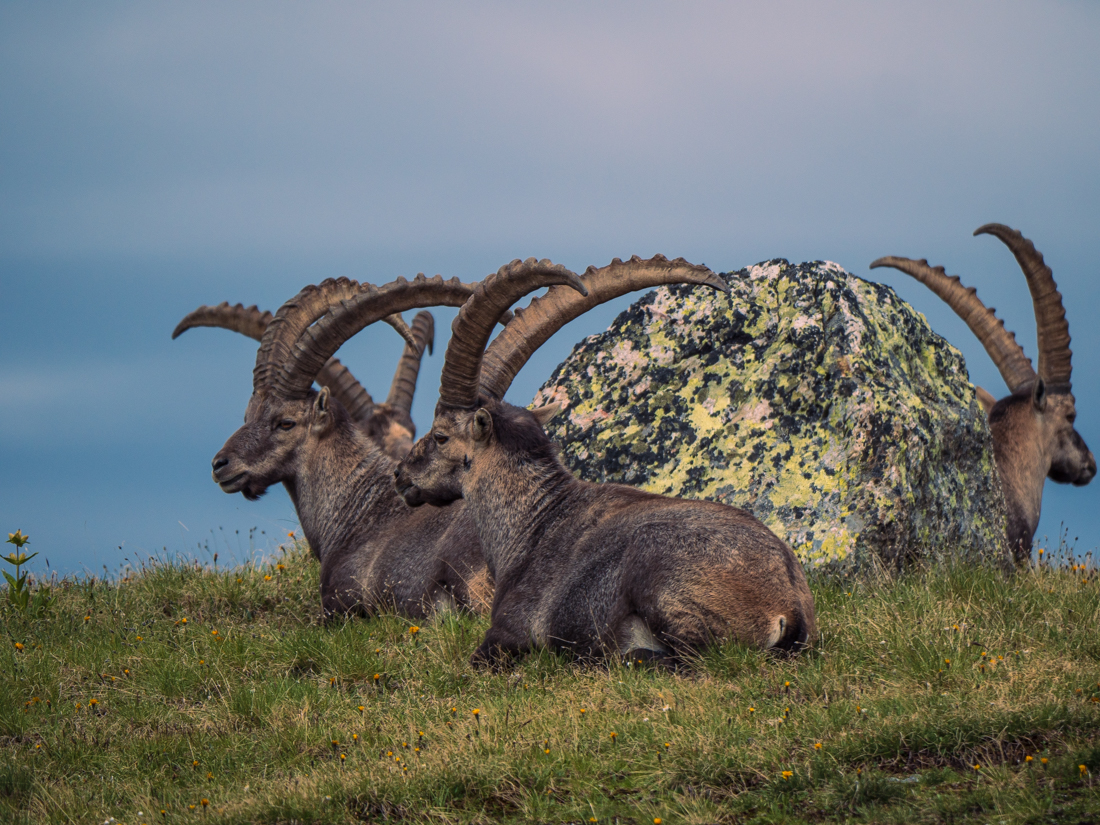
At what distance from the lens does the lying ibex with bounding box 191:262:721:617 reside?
33.0 feet

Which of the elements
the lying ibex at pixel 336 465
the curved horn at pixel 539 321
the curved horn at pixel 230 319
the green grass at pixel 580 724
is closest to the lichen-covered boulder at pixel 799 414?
the green grass at pixel 580 724

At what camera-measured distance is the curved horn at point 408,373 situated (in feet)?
61.1

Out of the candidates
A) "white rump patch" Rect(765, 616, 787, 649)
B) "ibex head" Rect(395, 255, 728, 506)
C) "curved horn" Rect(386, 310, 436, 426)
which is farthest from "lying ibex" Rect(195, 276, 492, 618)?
"curved horn" Rect(386, 310, 436, 426)

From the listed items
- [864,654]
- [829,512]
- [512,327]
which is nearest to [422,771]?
[864,654]

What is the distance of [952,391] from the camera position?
1138 cm

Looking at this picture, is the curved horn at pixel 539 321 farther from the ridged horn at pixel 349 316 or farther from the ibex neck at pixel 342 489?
the ibex neck at pixel 342 489

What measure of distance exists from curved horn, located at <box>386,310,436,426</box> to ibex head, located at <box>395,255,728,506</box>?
392 inches

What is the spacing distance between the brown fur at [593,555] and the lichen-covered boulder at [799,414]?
2209 mm

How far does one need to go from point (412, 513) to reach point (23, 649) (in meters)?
3.70

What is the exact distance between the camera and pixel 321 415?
11055mm

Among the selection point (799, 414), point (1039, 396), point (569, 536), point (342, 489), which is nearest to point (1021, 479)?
point (1039, 396)

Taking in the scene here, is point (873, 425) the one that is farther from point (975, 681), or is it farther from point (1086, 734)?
point (1086, 734)

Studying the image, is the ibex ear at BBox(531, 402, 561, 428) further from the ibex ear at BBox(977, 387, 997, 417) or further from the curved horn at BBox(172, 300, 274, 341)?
the ibex ear at BBox(977, 387, 997, 417)

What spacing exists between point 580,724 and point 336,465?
5741mm
